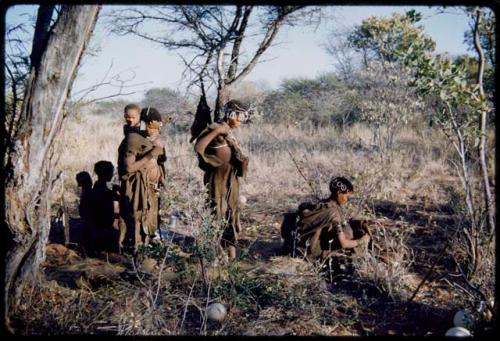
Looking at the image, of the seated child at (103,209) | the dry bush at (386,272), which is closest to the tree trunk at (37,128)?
the seated child at (103,209)

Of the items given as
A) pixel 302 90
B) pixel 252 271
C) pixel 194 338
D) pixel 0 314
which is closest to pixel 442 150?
pixel 252 271

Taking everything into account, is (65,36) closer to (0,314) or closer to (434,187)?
(0,314)

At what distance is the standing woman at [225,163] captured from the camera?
5095mm

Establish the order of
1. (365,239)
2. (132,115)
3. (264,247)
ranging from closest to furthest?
(365,239), (132,115), (264,247)

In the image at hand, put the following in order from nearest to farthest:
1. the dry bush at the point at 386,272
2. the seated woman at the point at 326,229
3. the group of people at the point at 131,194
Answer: the dry bush at the point at 386,272
the seated woman at the point at 326,229
the group of people at the point at 131,194

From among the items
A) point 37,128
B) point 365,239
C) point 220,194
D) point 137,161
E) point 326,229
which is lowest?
point 365,239

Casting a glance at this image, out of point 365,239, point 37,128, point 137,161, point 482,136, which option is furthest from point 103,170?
point 482,136

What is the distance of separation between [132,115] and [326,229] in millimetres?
2624

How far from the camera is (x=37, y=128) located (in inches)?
140

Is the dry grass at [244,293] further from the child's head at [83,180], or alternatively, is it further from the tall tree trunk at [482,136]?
the child's head at [83,180]

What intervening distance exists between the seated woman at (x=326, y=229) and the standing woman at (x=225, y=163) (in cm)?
71

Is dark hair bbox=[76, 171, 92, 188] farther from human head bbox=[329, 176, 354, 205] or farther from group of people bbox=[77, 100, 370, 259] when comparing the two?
human head bbox=[329, 176, 354, 205]

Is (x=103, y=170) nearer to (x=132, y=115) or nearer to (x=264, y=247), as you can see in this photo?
(x=132, y=115)

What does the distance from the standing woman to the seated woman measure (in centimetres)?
71
